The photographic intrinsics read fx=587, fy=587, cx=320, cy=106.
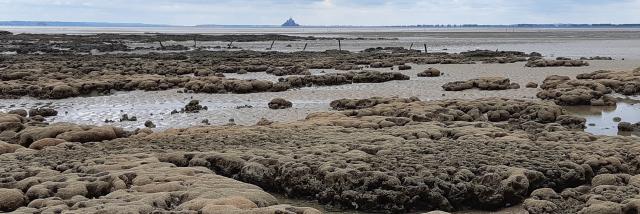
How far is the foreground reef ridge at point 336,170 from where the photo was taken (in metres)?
9.88

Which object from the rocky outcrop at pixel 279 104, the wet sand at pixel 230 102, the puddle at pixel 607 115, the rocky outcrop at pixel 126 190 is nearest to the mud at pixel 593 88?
the puddle at pixel 607 115

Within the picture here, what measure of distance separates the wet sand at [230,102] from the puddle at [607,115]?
12.3ft

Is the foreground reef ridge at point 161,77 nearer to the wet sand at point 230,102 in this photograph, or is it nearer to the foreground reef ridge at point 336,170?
the wet sand at point 230,102

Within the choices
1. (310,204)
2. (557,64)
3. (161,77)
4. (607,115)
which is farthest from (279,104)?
(557,64)

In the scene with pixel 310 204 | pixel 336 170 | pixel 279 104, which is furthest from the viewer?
pixel 279 104

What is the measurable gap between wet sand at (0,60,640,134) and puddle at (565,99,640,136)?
3748mm

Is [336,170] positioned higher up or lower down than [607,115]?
higher up

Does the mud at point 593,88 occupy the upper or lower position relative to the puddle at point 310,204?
upper

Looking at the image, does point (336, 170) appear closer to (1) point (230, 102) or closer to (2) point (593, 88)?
(1) point (230, 102)

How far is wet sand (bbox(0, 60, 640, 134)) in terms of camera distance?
70.0ft

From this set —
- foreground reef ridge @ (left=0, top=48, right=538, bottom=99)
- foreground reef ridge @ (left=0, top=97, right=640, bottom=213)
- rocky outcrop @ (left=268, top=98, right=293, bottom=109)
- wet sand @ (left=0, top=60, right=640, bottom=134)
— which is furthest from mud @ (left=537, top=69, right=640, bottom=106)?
rocky outcrop @ (left=268, top=98, right=293, bottom=109)

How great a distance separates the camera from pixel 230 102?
83.1 ft

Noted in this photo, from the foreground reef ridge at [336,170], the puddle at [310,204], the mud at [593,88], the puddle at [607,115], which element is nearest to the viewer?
the foreground reef ridge at [336,170]

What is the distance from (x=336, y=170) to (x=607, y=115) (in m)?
13.7
